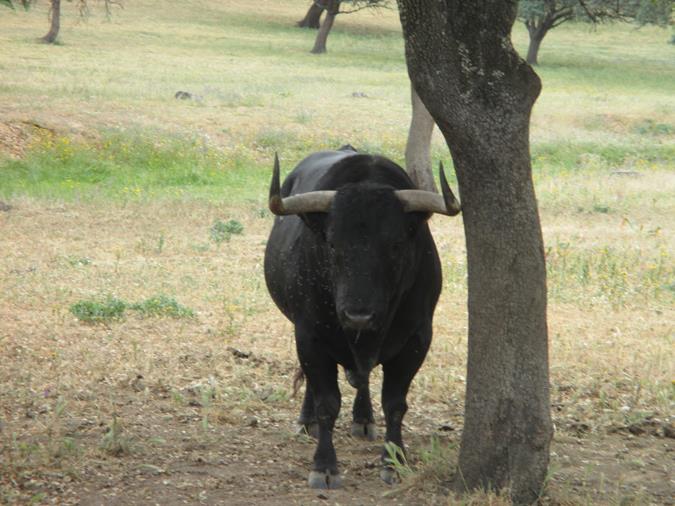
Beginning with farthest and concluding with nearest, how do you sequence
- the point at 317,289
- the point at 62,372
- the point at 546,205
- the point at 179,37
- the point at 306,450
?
the point at 179,37 → the point at 546,205 → the point at 62,372 → the point at 306,450 → the point at 317,289

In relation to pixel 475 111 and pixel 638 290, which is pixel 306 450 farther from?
pixel 638 290

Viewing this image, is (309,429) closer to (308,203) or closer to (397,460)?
(397,460)

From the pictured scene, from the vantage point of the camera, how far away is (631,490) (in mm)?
6137

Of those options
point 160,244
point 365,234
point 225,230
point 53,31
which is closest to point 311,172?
point 365,234

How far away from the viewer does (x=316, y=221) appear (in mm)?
6312

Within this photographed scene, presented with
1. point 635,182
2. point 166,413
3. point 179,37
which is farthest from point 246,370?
point 179,37

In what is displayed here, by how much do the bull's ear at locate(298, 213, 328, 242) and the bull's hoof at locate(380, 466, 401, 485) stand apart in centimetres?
143

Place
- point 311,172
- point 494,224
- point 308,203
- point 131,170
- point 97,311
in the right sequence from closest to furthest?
1. point 494,224
2. point 308,203
3. point 311,172
4. point 97,311
5. point 131,170

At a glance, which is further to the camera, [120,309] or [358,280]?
[120,309]

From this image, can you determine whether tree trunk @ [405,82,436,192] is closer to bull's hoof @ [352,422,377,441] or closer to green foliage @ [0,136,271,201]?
green foliage @ [0,136,271,201]

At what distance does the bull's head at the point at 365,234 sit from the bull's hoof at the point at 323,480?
3.06ft

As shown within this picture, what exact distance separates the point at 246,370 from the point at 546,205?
10.5 meters

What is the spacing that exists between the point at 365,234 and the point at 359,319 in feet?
1.76

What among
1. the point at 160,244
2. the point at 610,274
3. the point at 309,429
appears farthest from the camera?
the point at 160,244
